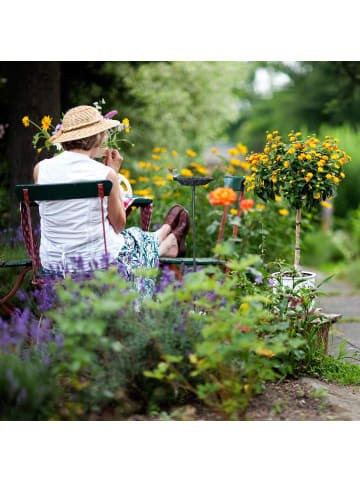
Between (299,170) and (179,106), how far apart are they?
34.8 ft

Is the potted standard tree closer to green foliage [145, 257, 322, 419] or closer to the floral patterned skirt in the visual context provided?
the floral patterned skirt

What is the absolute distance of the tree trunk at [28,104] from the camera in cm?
522

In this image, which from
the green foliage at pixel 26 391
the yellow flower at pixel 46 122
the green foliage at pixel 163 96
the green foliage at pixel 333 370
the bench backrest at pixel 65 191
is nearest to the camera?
the green foliage at pixel 26 391

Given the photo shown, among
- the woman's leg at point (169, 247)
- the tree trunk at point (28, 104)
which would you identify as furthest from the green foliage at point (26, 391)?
the tree trunk at point (28, 104)

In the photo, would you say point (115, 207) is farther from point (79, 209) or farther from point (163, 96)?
Answer: point (163, 96)

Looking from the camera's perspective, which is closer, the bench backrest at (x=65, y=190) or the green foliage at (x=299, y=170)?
the bench backrest at (x=65, y=190)

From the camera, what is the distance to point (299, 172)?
11.3ft

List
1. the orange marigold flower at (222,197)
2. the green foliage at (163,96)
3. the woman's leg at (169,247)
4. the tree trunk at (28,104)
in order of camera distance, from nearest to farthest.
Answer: the orange marigold flower at (222,197), the woman's leg at (169,247), the tree trunk at (28,104), the green foliage at (163,96)

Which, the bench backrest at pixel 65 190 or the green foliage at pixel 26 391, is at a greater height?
the bench backrest at pixel 65 190

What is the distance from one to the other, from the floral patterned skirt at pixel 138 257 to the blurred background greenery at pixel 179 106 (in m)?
2.21

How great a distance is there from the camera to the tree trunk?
17.1 feet

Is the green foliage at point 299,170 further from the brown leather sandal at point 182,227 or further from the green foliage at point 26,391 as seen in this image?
the green foliage at point 26,391

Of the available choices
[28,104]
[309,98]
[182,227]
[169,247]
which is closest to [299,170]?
[182,227]

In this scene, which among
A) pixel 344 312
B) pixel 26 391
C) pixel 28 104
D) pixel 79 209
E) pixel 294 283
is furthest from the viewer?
pixel 344 312
